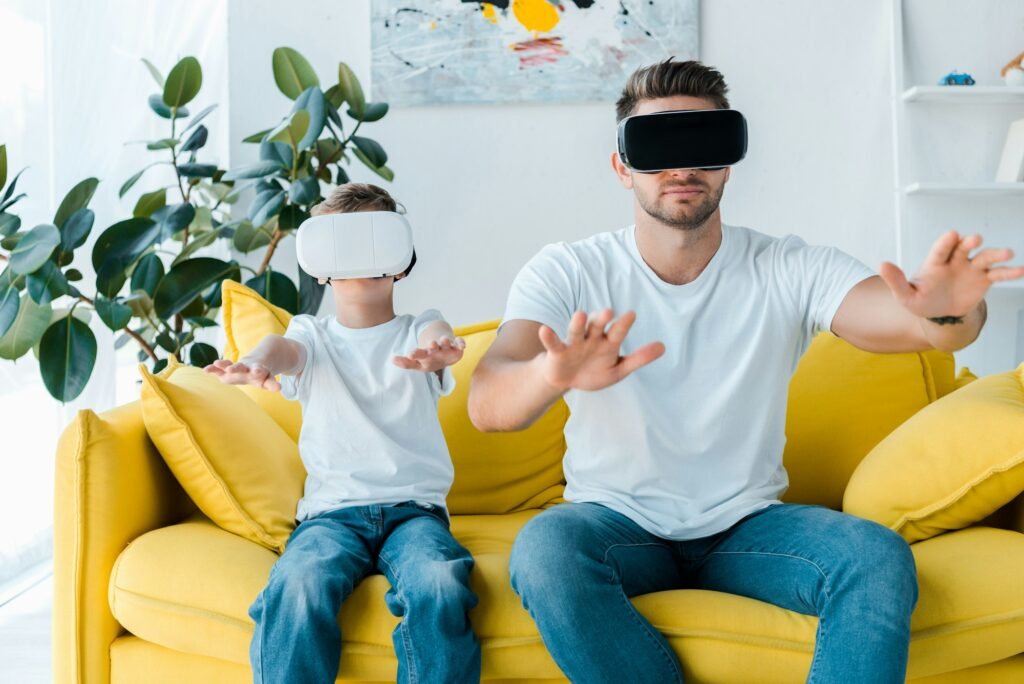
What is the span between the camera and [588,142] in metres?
3.28

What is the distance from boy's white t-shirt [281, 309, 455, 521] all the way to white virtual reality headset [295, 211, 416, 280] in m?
0.14

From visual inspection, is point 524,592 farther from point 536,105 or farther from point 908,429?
point 536,105

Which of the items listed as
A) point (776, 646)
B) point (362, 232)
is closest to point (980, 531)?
point (776, 646)

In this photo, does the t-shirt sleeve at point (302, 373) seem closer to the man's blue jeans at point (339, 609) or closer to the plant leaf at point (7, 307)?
the man's blue jeans at point (339, 609)

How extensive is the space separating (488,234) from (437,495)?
1676 mm

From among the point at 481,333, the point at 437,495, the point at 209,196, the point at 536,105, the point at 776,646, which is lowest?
the point at 776,646

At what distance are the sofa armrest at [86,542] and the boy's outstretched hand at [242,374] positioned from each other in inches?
9.5

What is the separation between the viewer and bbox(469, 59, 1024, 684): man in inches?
54.0

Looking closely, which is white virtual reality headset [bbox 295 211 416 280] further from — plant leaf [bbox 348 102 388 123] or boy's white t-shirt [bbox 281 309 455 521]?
plant leaf [bbox 348 102 388 123]

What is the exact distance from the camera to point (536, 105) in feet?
10.7

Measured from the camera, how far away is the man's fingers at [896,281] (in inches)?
51.4

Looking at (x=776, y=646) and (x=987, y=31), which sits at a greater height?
(x=987, y=31)

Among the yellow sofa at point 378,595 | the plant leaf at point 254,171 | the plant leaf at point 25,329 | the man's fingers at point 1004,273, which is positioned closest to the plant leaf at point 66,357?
the plant leaf at point 25,329

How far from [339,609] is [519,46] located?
87.2 inches
